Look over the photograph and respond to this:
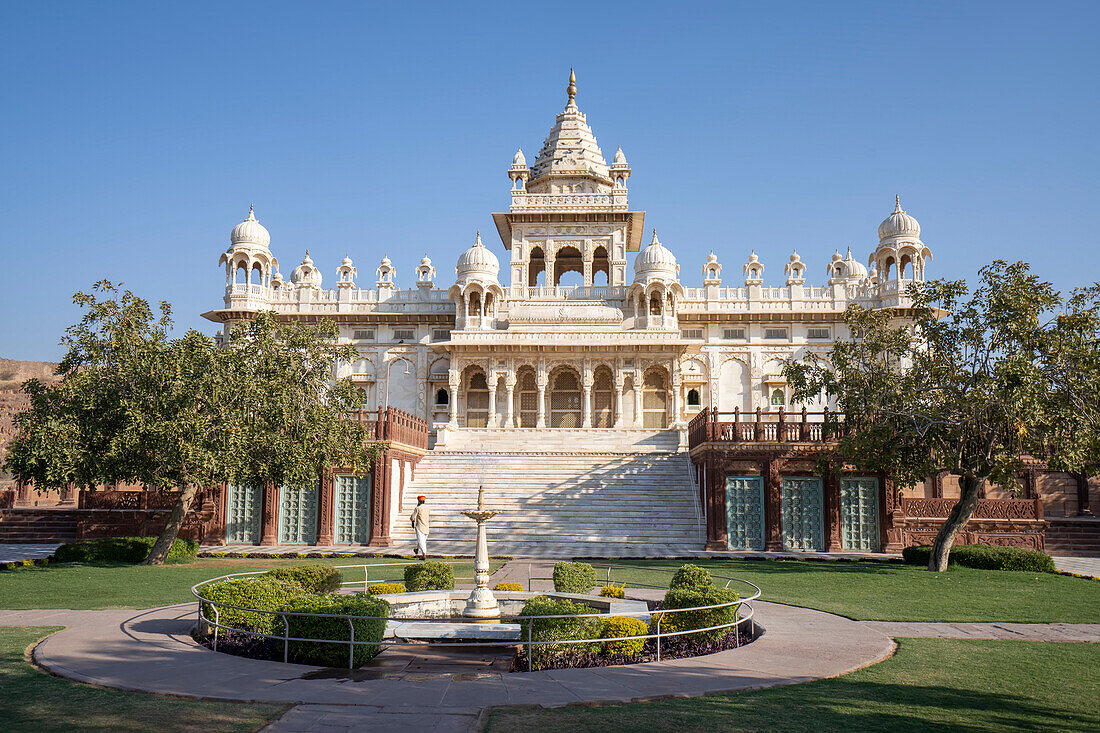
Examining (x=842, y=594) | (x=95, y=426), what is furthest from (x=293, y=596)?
(x=95, y=426)

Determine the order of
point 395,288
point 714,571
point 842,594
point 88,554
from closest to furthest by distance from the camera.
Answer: point 842,594 → point 714,571 → point 88,554 → point 395,288

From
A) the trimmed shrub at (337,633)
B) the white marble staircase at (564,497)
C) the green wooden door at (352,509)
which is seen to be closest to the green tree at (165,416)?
the green wooden door at (352,509)

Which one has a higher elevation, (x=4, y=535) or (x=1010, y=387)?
(x=1010, y=387)

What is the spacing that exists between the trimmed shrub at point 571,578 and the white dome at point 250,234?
35958 millimetres

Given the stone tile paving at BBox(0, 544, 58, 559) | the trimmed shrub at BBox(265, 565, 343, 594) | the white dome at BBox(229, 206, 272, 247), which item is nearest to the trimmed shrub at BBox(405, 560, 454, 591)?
the trimmed shrub at BBox(265, 565, 343, 594)

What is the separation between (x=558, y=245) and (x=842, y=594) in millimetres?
33719

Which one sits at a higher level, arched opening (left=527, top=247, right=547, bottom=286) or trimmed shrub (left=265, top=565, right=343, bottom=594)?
arched opening (left=527, top=247, right=547, bottom=286)

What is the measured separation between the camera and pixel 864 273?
48438 mm

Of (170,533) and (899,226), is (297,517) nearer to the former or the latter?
(170,533)

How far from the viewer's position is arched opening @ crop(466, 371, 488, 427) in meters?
43.2

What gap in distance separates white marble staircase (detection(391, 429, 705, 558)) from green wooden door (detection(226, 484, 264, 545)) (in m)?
4.45

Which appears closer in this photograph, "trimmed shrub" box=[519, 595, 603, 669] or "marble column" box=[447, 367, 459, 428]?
"trimmed shrub" box=[519, 595, 603, 669]

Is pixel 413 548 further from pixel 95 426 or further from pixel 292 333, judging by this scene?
pixel 95 426

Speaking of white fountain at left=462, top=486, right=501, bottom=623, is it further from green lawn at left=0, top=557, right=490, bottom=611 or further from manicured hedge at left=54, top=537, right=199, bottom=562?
manicured hedge at left=54, top=537, right=199, bottom=562
